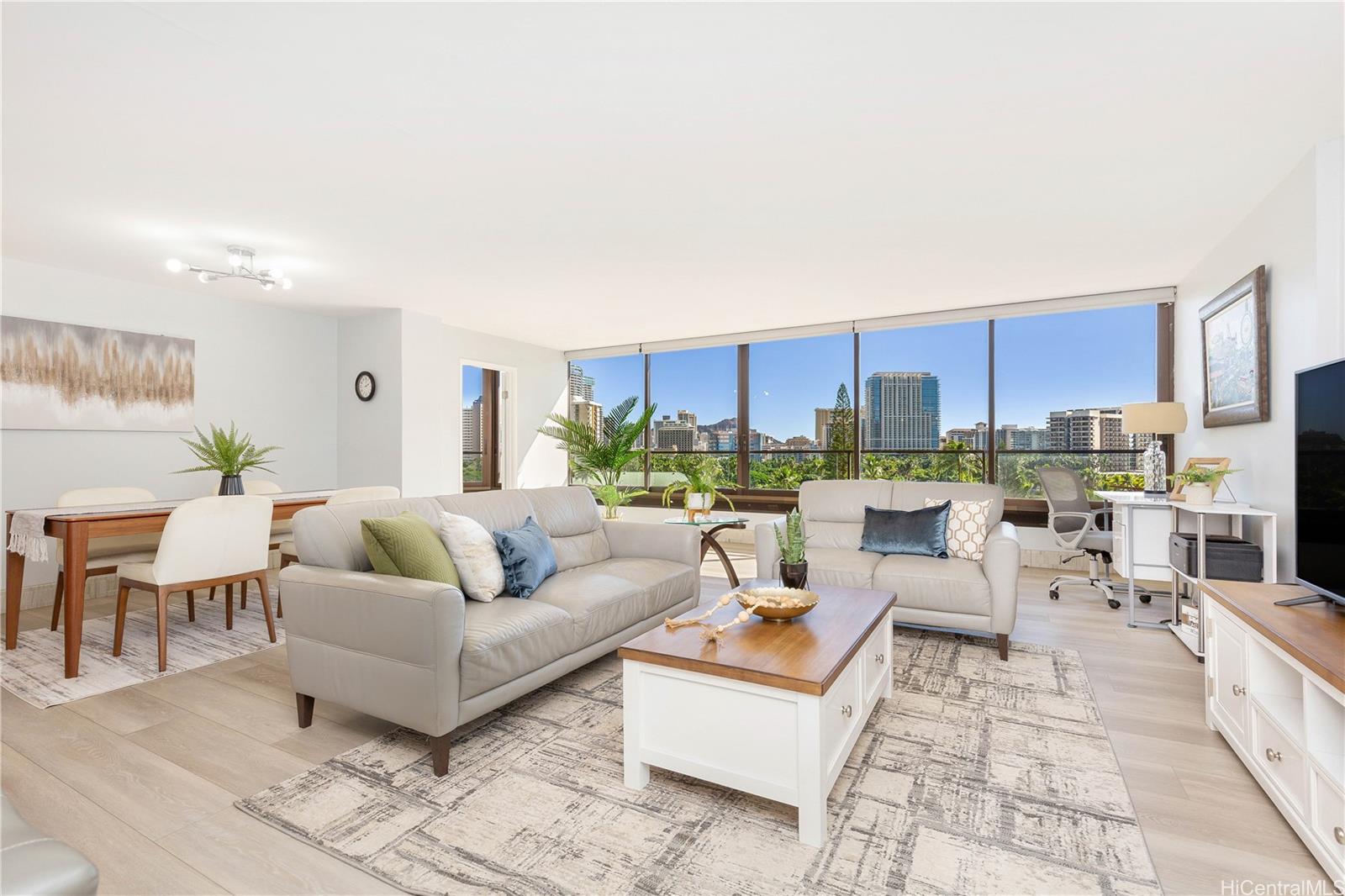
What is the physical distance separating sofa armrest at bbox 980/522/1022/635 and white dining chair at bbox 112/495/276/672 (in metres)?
4.01

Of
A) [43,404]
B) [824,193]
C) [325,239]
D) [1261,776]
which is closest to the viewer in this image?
[1261,776]

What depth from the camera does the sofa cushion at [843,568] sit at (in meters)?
3.52

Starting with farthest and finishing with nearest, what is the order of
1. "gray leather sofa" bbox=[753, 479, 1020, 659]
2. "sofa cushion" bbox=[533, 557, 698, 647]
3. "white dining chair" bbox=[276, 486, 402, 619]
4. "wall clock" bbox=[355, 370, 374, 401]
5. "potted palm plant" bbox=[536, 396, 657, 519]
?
"potted palm plant" bbox=[536, 396, 657, 519] → "wall clock" bbox=[355, 370, 374, 401] → "white dining chair" bbox=[276, 486, 402, 619] → "gray leather sofa" bbox=[753, 479, 1020, 659] → "sofa cushion" bbox=[533, 557, 698, 647]

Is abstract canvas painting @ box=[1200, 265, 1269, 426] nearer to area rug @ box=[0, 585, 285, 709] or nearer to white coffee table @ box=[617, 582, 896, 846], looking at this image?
white coffee table @ box=[617, 582, 896, 846]


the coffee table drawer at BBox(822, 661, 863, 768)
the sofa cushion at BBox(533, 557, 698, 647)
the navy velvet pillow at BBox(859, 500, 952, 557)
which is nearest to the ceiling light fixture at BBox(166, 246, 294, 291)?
the sofa cushion at BBox(533, 557, 698, 647)

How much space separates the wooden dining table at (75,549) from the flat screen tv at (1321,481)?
5008 mm

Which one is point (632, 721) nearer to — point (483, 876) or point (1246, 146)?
point (483, 876)

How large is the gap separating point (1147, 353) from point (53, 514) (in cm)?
784

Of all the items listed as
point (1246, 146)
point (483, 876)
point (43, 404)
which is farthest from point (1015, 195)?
point (43, 404)

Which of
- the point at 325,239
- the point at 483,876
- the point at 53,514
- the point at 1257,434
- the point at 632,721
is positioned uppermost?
the point at 325,239

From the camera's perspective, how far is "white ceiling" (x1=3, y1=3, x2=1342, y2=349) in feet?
6.34

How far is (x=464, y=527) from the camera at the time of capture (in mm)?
2701

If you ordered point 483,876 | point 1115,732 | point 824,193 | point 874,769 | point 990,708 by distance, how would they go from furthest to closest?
point 824,193, point 990,708, point 1115,732, point 874,769, point 483,876

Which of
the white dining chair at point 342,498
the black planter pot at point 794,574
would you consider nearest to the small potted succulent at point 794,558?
the black planter pot at point 794,574
